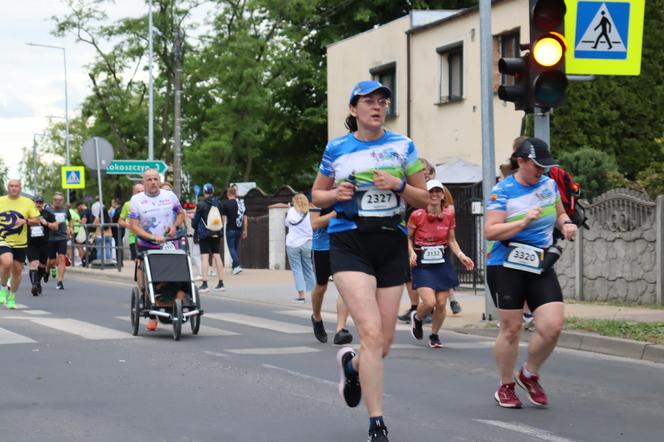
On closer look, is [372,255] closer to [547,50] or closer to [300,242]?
[547,50]

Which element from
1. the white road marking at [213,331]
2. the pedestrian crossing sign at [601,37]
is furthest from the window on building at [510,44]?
the pedestrian crossing sign at [601,37]

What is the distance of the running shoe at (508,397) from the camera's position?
8.18 meters

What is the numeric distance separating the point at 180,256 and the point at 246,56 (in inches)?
1395

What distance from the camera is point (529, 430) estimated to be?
7.30 metres

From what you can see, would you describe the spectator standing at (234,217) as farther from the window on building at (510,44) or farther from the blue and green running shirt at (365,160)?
the blue and green running shirt at (365,160)

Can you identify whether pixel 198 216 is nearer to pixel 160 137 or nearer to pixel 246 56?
pixel 246 56

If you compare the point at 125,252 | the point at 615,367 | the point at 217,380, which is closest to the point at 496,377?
the point at 615,367

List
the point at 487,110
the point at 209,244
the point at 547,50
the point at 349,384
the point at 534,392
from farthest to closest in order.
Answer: the point at 209,244, the point at 487,110, the point at 547,50, the point at 534,392, the point at 349,384

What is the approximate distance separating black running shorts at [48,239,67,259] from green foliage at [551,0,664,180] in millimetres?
10616

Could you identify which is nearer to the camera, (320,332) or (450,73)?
(320,332)

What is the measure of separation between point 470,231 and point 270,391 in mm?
13044

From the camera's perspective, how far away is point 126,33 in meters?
52.2

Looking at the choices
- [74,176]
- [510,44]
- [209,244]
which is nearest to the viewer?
[209,244]

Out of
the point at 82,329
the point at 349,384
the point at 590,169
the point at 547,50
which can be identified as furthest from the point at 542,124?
the point at 590,169
